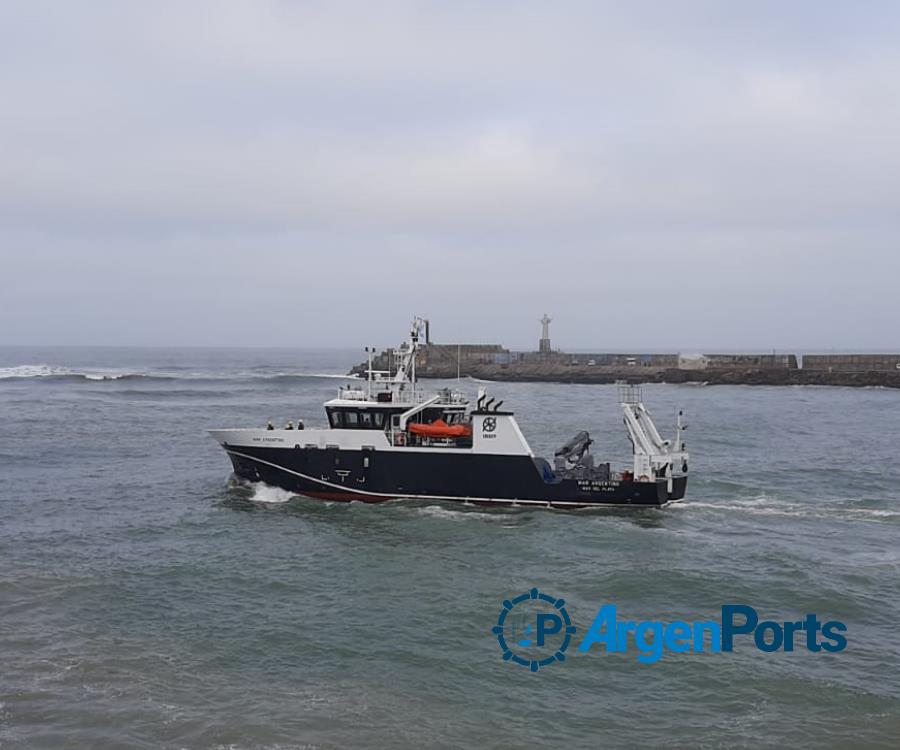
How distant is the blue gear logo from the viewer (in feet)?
49.6

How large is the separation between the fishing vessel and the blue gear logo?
8.06 m

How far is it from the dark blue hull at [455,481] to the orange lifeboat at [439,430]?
2.20 ft

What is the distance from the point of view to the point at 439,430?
26875 millimetres

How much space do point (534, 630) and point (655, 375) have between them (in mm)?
85174

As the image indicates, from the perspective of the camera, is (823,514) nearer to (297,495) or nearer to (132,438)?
(297,495)

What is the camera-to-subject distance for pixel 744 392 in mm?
81688

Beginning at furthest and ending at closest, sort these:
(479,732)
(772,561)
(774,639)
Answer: (772,561) < (774,639) < (479,732)

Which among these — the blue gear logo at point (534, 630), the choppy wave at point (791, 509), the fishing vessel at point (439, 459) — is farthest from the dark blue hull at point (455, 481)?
the blue gear logo at point (534, 630)

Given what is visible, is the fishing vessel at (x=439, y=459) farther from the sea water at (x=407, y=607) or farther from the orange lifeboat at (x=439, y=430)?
the sea water at (x=407, y=607)

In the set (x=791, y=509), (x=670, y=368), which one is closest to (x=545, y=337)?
(x=670, y=368)

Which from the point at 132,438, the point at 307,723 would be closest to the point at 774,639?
the point at 307,723

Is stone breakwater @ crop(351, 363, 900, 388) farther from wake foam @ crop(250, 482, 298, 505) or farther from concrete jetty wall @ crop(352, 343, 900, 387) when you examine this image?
wake foam @ crop(250, 482, 298, 505)

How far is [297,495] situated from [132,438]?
20.6 m

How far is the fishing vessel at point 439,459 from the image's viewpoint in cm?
2650
